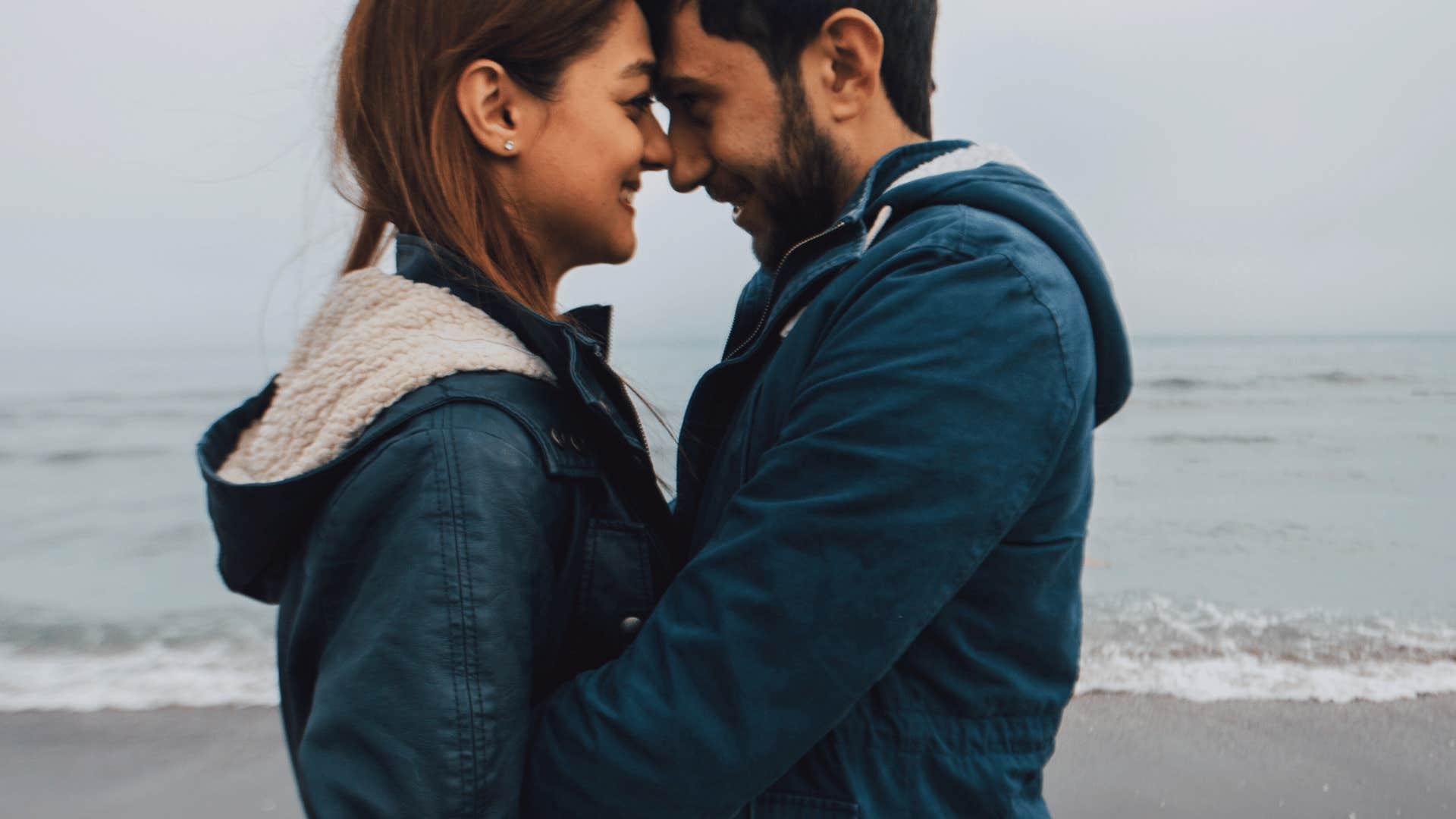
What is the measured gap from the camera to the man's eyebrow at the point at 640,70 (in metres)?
1.45

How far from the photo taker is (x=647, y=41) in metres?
1.51

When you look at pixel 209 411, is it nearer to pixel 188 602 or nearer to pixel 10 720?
pixel 188 602

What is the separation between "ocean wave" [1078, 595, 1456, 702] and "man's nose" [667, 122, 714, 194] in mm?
3592

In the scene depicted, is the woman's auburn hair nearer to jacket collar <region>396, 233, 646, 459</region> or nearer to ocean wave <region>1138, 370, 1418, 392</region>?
jacket collar <region>396, 233, 646, 459</region>

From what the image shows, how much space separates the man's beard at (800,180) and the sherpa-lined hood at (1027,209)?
26 centimetres

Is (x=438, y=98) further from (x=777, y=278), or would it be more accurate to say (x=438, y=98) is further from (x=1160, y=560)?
(x=1160, y=560)

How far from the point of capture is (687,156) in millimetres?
1747

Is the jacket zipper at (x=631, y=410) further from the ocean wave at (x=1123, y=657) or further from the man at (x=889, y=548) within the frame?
the ocean wave at (x=1123, y=657)

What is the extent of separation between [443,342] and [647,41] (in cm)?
66

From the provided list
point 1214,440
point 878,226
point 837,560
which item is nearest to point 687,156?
point 878,226

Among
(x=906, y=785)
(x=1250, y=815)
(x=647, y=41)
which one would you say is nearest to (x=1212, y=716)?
(x=1250, y=815)

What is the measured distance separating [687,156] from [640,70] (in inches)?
10.9

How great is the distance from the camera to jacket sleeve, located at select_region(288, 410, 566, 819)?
1.02 meters

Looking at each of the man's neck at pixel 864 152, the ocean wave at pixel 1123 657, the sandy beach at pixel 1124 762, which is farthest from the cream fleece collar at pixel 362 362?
the ocean wave at pixel 1123 657
